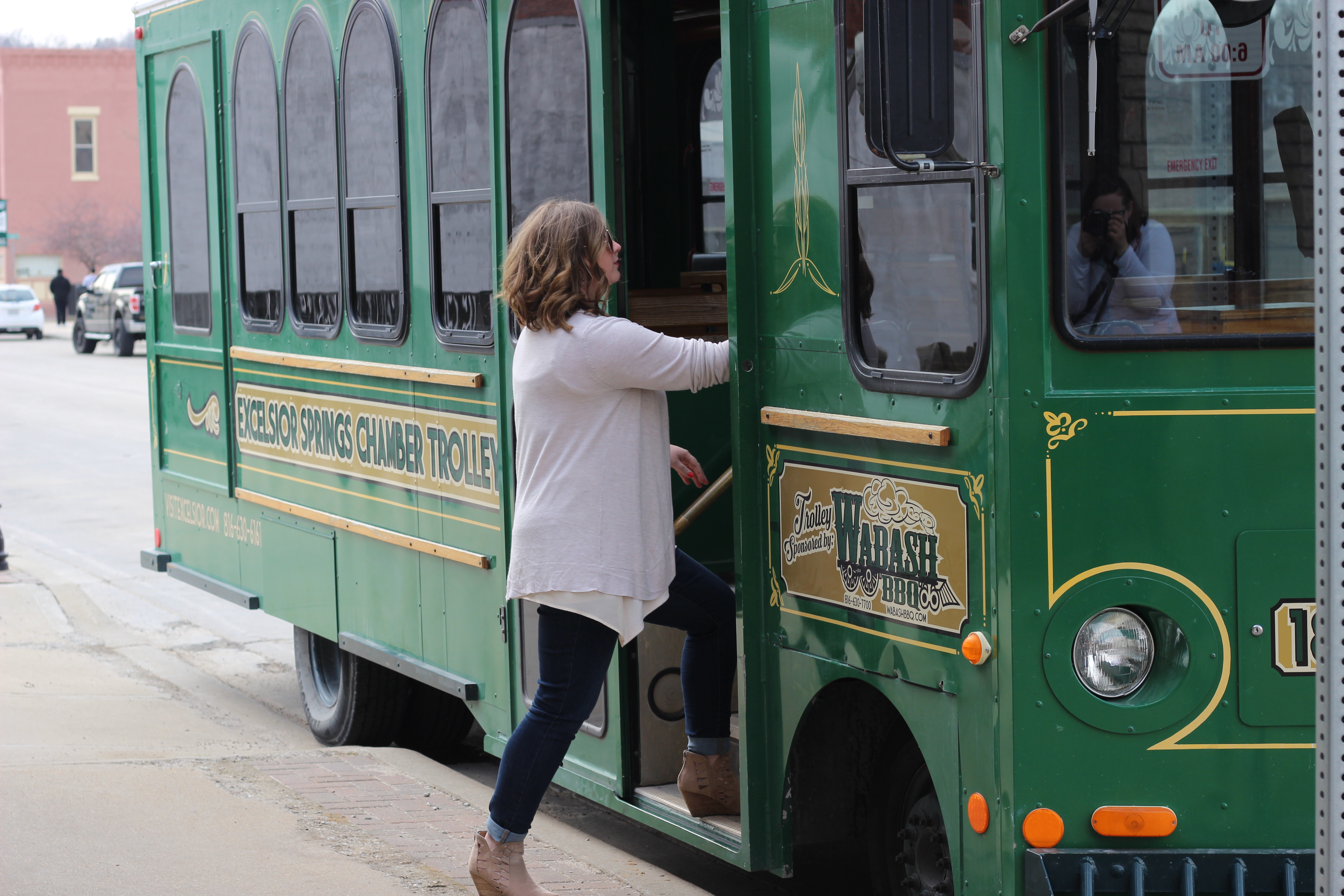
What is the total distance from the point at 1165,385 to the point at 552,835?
9.09 feet

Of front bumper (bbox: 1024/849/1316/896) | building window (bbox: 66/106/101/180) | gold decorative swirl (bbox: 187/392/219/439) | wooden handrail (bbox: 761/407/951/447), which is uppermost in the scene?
building window (bbox: 66/106/101/180)

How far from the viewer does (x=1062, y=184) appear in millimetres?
3496

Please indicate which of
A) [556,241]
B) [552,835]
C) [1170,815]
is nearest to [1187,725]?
[1170,815]

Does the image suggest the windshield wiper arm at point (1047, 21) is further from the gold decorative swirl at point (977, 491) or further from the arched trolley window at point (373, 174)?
the arched trolley window at point (373, 174)

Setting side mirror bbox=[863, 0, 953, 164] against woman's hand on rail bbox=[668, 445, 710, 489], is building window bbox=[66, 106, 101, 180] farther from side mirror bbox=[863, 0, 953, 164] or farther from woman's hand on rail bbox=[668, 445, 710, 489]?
side mirror bbox=[863, 0, 953, 164]

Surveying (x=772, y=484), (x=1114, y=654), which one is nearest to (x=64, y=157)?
(x=772, y=484)

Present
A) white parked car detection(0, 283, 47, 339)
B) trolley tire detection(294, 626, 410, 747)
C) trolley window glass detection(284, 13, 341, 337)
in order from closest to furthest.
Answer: trolley window glass detection(284, 13, 341, 337), trolley tire detection(294, 626, 410, 747), white parked car detection(0, 283, 47, 339)

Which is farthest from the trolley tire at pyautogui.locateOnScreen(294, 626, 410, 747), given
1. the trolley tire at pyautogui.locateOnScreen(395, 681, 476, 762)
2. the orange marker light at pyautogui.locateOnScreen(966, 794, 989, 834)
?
the orange marker light at pyautogui.locateOnScreen(966, 794, 989, 834)

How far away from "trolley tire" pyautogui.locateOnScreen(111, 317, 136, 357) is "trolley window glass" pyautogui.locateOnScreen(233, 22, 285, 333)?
28.0m

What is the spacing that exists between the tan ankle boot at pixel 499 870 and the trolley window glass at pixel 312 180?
2761 mm

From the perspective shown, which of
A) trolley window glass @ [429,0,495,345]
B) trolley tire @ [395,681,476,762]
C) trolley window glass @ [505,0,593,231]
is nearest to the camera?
trolley window glass @ [505,0,593,231]

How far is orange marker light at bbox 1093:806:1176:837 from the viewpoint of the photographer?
11.6 ft

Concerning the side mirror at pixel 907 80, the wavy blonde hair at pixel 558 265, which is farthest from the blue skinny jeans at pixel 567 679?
the side mirror at pixel 907 80

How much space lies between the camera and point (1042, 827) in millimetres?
3547
